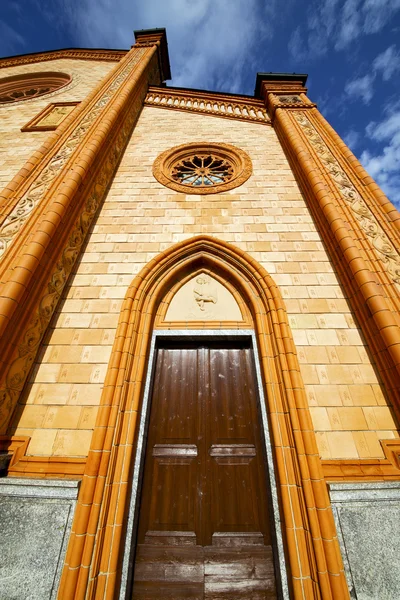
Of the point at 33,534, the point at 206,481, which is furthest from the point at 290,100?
the point at 33,534

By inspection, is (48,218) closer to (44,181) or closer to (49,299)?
(49,299)

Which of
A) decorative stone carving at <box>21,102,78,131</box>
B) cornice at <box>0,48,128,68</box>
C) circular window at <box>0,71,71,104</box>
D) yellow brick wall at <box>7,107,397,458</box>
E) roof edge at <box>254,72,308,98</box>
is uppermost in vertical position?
cornice at <box>0,48,128,68</box>

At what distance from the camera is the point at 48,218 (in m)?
3.93

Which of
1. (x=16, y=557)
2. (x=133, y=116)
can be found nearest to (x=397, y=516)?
(x=16, y=557)

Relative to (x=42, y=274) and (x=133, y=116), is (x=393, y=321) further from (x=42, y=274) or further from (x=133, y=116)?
(x=133, y=116)

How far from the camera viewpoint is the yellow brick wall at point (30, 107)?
6467 millimetres

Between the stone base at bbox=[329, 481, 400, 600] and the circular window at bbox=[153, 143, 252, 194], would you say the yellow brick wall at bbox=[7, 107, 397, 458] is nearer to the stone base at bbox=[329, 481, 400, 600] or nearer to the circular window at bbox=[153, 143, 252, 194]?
the circular window at bbox=[153, 143, 252, 194]

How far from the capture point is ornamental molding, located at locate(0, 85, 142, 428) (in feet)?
10.4

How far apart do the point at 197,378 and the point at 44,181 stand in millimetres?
4568

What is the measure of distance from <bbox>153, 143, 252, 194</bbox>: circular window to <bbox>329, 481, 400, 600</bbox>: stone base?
540 centimetres

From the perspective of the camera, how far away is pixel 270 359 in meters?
3.55

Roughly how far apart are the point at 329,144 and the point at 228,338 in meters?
5.28

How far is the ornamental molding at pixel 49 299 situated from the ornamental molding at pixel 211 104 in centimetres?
388

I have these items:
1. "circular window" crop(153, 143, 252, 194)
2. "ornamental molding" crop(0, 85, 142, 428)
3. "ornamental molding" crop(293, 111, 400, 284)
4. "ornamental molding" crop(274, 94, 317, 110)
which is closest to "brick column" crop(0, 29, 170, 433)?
"ornamental molding" crop(0, 85, 142, 428)
